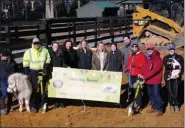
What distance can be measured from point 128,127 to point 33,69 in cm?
246

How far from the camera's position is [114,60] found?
895cm

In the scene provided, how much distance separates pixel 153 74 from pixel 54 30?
6.45 meters

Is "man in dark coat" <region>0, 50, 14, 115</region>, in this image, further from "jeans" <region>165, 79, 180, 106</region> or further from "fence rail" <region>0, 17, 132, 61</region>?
"jeans" <region>165, 79, 180, 106</region>

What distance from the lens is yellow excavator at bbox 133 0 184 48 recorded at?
20219mm

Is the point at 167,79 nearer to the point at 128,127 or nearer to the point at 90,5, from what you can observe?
the point at 128,127

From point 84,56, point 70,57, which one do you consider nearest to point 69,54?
point 70,57

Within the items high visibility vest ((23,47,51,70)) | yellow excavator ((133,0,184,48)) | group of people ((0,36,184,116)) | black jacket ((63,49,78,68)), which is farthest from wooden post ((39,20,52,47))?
yellow excavator ((133,0,184,48))

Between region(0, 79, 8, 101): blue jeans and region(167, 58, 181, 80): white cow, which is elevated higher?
region(167, 58, 181, 80): white cow

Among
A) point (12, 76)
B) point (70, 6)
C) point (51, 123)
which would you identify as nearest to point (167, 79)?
point (51, 123)

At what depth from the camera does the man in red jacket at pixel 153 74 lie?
8.30 m

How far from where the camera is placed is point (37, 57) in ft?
28.0

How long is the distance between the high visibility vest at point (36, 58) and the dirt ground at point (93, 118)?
102cm

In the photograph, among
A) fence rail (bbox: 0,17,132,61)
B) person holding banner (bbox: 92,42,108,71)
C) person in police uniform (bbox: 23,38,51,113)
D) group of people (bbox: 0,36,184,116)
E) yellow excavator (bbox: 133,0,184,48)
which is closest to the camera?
group of people (bbox: 0,36,184,116)

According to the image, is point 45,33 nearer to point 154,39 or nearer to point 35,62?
point 35,62
